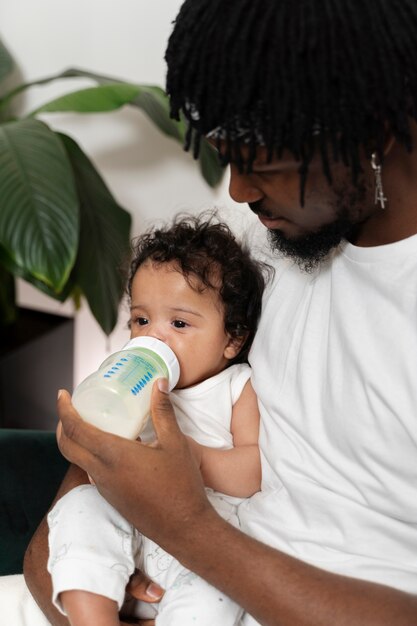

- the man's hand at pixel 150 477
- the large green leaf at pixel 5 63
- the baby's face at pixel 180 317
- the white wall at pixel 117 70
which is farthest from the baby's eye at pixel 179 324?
the large green leaf at pixel 5 63

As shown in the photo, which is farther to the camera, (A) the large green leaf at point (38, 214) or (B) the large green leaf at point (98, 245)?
(B) the large green leaf at point (98, 245)

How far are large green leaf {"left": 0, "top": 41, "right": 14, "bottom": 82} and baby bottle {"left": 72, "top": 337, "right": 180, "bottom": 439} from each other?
4.38ft

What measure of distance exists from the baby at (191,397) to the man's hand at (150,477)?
0.11 meters

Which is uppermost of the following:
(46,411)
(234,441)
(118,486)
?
(118,486)

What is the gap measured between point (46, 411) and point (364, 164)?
5.66 ft

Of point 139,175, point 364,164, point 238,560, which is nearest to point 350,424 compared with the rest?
point 238,560

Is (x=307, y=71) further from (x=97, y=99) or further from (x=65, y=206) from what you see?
(x=97, y=99)

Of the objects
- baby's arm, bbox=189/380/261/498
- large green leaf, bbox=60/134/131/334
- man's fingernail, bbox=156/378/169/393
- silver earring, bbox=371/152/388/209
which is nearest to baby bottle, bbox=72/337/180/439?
man's fingernail, bbox=156/378/169/393

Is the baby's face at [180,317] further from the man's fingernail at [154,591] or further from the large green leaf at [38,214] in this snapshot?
the large green leaf at [38,214]

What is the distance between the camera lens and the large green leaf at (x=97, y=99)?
183cm

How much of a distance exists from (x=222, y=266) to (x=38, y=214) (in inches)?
19.9

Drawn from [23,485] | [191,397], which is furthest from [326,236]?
[23,485]

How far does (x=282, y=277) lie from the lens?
3.77 ft

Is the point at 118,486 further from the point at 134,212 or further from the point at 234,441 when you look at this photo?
the point at 134,212
